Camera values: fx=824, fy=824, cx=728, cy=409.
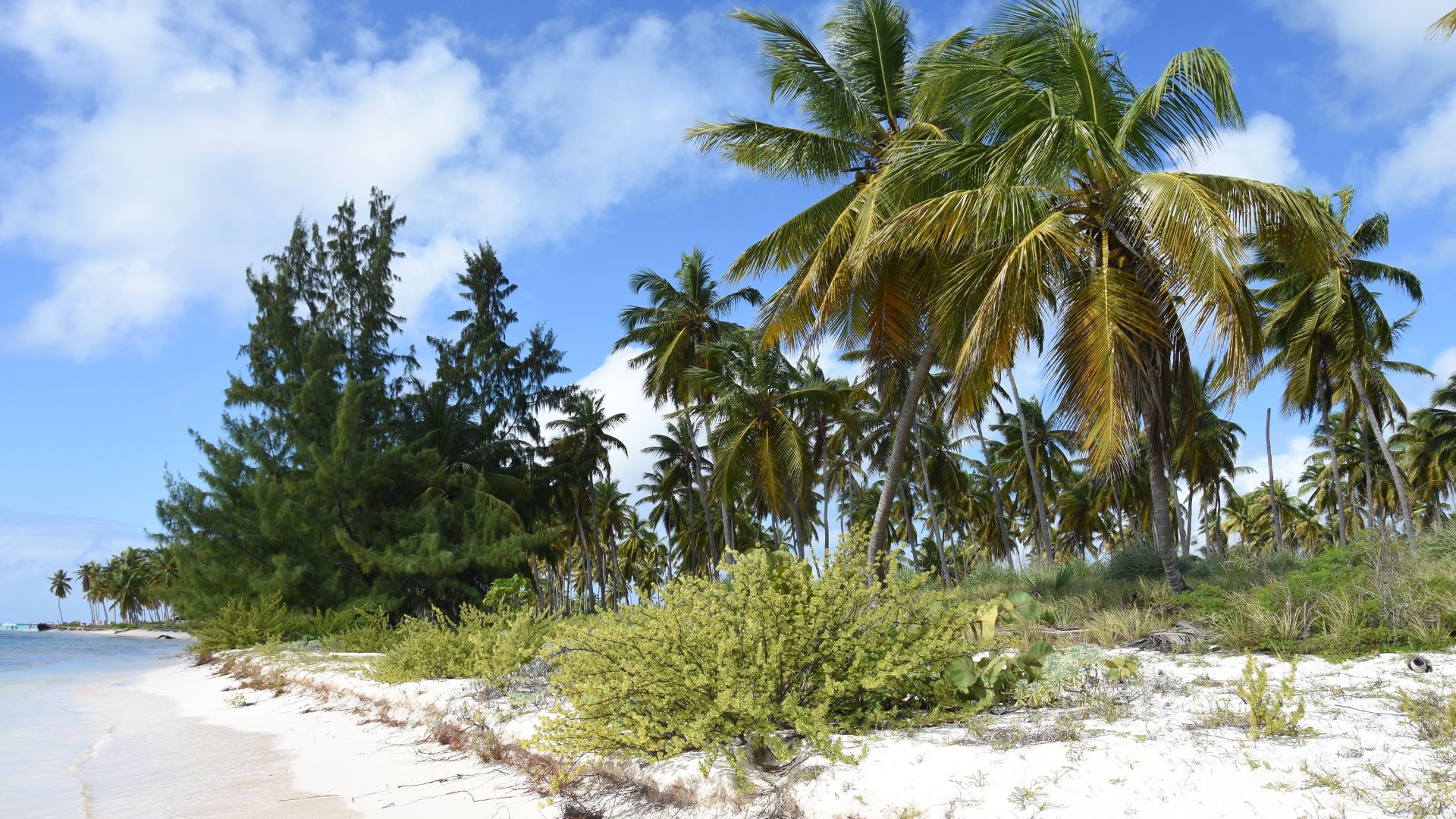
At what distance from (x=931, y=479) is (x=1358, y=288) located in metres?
18.1

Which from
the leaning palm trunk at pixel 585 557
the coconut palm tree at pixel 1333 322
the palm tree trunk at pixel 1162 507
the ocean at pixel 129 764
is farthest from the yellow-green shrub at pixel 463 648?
the leaning palm trunk at pixel 585 557

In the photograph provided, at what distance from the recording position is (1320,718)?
439 cm

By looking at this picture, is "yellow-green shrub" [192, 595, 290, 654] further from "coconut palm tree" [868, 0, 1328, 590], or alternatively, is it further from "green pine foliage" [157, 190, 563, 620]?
"coconut palm tree" [868, 0, 1328, 590]

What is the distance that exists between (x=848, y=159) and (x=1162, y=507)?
6834 millimetres

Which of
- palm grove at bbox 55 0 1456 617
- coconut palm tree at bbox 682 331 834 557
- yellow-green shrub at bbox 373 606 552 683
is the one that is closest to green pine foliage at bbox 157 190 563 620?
palm grove at bbox 55 0 1456 617

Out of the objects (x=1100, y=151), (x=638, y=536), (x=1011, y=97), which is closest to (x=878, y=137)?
(x=1011, y=97)

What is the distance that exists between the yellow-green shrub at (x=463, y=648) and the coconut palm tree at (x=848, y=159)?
16.8ft

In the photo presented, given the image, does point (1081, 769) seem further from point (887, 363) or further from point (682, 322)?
point (682, 322)

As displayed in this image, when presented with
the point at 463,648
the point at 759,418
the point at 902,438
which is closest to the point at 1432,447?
the point at 759,418

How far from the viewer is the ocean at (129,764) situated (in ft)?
19.6

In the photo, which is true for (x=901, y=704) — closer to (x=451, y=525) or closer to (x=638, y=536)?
(x=451, y=525)

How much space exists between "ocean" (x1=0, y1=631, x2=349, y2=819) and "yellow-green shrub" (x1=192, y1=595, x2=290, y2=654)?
22.8ft

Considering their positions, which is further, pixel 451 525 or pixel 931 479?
pixel 931 479

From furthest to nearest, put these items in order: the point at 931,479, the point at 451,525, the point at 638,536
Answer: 1. the point at 638,536
2. the point at 931,479
3. the point at 451,525
